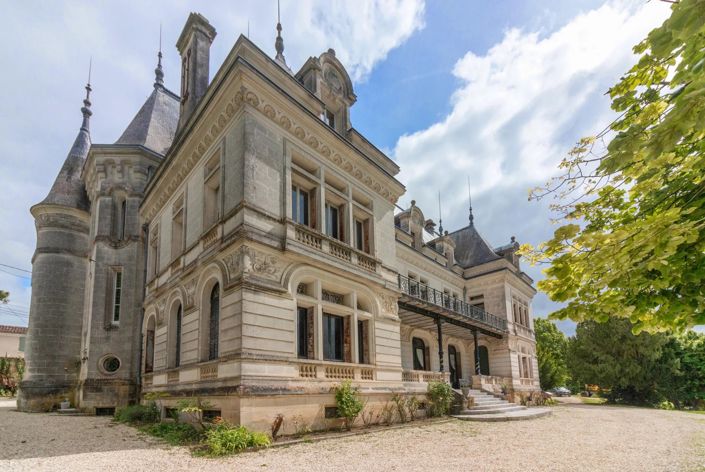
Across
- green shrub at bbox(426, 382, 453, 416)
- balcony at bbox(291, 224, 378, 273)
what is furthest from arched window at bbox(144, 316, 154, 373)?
green shrub at bbox(426, 382, 453, 416)

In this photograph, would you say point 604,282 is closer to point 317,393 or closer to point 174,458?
point 174,458

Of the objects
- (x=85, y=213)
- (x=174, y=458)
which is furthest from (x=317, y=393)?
(x=85, y=213)

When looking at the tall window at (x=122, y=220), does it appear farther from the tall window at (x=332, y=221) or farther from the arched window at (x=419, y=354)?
the arched window at (x=419, y=354)

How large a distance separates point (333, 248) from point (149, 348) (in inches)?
359

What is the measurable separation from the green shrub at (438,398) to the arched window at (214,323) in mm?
8362

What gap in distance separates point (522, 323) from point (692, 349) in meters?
13.7

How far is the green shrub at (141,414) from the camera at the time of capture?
1388cm

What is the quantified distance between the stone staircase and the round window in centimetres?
1472

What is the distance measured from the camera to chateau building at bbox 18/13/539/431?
11125 millimetres

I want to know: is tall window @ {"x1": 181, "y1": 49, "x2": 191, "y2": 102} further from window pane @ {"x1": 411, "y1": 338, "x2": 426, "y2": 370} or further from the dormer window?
window pane @ {"x1": 411, "y1": 338, "x2": 426, "y2": 370}

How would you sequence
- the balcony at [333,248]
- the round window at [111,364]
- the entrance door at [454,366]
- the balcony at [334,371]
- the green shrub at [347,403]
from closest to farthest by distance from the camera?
the balcony at [334,371] → the green shrub at [347,403] → the balcony at [333,248] → the round window at [111,364] → the entrance door at [454,366]

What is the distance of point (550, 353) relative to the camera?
44.4 meters

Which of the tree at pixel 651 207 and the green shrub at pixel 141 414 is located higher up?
the tree at pixel 651 207

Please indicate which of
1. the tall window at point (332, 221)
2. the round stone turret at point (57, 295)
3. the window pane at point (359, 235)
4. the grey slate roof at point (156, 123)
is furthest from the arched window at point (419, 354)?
the round stone turret at point (57, 295)
